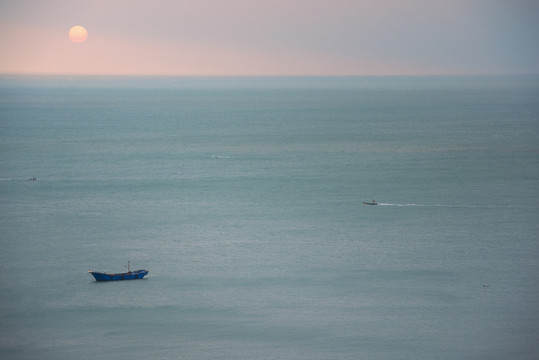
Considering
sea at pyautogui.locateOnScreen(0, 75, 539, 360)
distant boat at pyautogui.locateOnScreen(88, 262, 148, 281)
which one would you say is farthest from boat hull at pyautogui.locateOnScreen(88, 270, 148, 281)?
sea at pyautogui.locateOnScreen(0, 75, 539, 360)

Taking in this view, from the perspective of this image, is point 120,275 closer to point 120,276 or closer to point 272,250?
point 120,276

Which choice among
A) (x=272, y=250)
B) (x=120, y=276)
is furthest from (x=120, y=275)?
(x=272, y=250)

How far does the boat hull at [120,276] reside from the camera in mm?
33594

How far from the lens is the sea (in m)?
28.0

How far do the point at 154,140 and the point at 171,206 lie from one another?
115 ft

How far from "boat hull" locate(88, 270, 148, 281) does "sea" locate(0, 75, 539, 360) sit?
0.42 metres

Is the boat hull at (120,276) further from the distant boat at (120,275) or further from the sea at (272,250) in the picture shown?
the sea at (272,250)

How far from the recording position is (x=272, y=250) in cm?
→ 3819

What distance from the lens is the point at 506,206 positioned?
46.6 metres

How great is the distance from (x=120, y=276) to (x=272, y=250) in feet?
27.7

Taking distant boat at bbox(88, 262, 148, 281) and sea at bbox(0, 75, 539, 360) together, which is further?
distant boat at bbox(88, 262, 148, 281)

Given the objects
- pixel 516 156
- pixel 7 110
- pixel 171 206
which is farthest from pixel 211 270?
pixel 7 110

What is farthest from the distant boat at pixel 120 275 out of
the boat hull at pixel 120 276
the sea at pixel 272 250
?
the sea at pixel 272 250

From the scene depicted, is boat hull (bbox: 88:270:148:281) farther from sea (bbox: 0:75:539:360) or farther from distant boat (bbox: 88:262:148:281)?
sea (bbox: 0:75:539:360)
